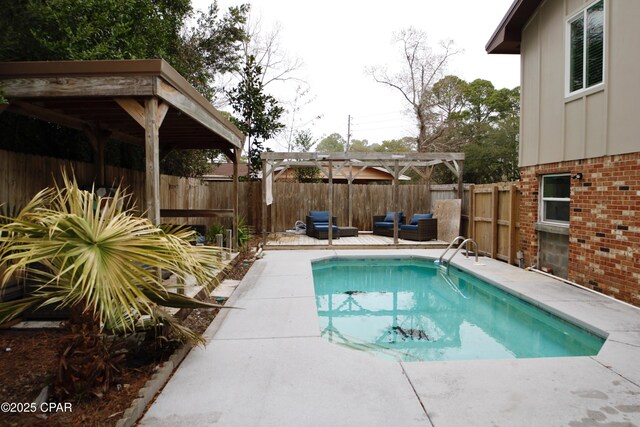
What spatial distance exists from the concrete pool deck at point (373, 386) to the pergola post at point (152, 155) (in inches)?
54.5

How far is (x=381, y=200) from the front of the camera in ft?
46.7

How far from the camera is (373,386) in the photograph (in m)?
3.01

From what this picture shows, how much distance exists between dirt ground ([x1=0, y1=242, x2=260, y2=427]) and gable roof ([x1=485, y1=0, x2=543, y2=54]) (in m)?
7.79

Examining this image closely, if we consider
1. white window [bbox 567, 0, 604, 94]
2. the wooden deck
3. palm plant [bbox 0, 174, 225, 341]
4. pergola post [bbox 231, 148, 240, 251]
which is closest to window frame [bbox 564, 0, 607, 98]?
white window [bbox 567, 0, 604, 94]

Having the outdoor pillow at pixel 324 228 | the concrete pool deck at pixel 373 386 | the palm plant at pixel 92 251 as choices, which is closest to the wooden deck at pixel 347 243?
the outdoor pillow at pixel 324 228

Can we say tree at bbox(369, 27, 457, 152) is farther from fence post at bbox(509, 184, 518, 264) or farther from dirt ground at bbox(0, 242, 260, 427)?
dirt ground at bbox(0, 242, 260, 427)

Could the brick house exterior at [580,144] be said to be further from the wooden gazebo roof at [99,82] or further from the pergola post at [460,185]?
the wooden gazebo roof at [99,82]

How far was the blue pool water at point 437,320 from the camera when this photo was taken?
14.2ft

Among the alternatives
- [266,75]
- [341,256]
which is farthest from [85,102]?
[266,75]

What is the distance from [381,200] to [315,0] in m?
6.78

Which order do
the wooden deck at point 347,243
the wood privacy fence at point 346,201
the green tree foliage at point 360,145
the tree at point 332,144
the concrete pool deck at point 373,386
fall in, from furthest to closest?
1. the green tree foliage at point 360,145
2. the tree at point 332,144
3. the wood privacy fence at point 346,201
4. the wooden deck at point 347,243
5. the concrete pool deck at point 373,386

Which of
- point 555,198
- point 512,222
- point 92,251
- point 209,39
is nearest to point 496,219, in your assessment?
point 512,222

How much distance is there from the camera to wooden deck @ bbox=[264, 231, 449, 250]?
Answer: 10812 millimetres

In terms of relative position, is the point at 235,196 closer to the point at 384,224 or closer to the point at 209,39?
the point at 209,39
